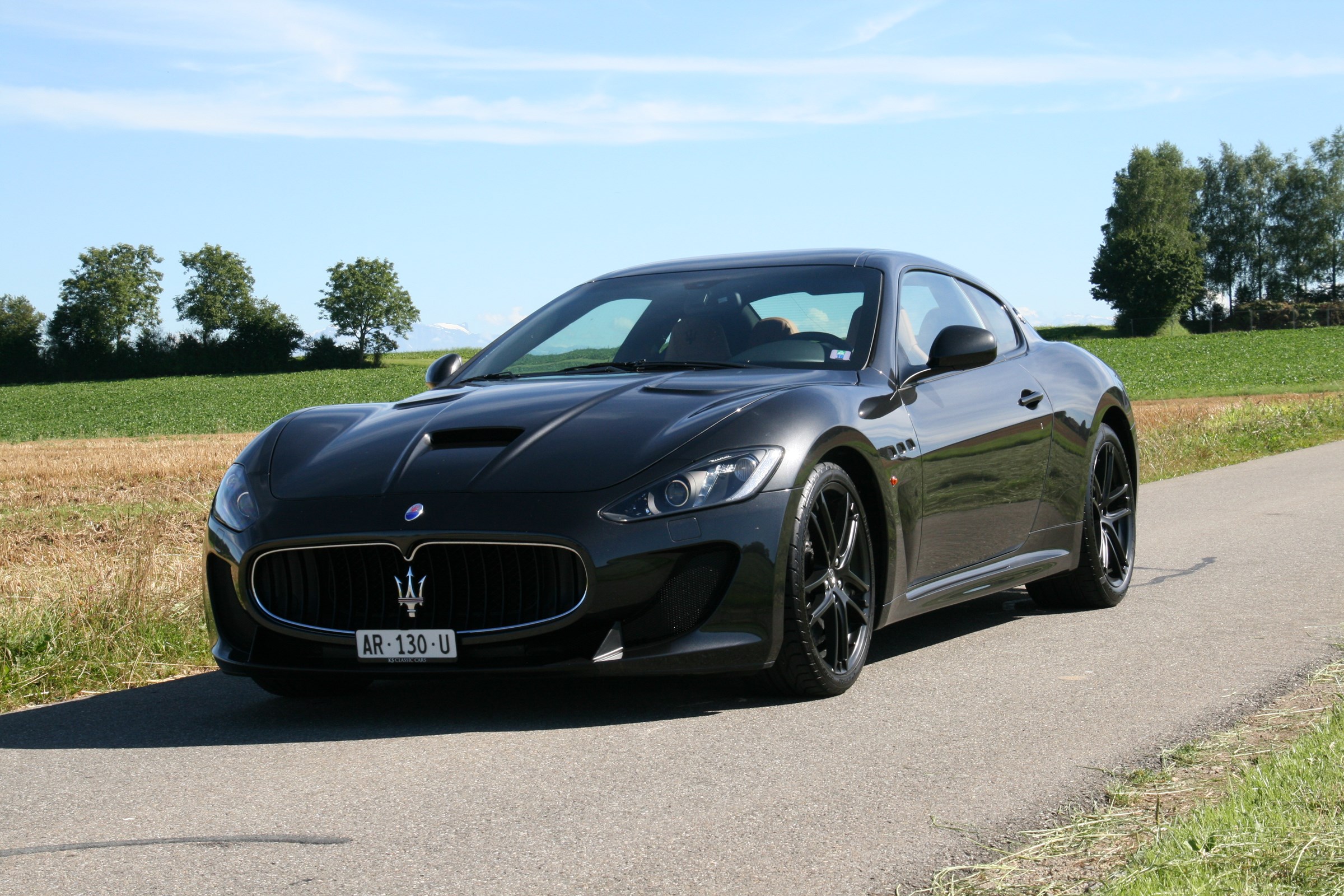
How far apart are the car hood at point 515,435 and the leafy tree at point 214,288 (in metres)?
124

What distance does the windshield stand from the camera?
556cm

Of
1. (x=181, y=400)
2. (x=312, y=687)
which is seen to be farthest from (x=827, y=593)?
(x=181, y=400)

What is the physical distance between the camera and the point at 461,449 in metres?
4.66

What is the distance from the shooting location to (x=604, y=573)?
4254 mm

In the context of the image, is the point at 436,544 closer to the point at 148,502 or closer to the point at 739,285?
the point at 739,285

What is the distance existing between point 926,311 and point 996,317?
87cm

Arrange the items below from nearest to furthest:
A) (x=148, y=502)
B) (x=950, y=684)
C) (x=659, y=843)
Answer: (x=659, y=843), (x=950, y=684), (x=148, y=502)

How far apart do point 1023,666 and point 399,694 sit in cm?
216

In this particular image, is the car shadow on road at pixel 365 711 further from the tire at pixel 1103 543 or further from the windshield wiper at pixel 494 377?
the tire at pixel 1103 543

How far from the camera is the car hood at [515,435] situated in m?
4.44

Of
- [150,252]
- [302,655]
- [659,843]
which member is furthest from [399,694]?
[150,252]

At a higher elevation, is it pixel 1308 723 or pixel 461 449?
pixel 461 449

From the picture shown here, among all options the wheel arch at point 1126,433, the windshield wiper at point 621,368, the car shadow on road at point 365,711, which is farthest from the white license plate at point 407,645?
the wheel arch at point 1126,433

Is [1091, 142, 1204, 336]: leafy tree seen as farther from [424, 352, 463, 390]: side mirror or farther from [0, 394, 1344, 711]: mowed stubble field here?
[424, 352, 463, 390]: side mirror
